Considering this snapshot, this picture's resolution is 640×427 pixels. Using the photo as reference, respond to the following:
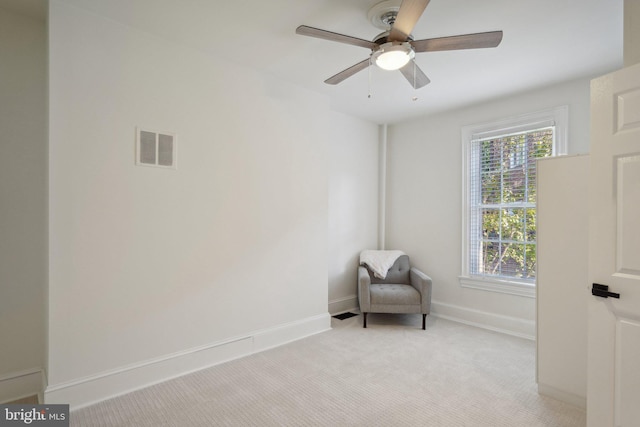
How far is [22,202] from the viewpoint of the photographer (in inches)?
95.0

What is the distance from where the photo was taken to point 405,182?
4793 mm

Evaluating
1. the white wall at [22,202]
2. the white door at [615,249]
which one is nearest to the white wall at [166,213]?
the white wall at [22,202]

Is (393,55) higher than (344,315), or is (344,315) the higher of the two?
(393,55)

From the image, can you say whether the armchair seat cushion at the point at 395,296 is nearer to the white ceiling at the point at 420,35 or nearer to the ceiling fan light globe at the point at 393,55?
the white ceiling at the point at 420,35

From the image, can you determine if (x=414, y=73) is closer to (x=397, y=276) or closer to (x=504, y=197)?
(x=504, y=197)

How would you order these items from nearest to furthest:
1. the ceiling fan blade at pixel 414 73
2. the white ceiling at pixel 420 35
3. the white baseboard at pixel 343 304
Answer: the white ceiling at pixel 420 35
the ceiling fan blade at pixel 414 73
the white baseboard at pixel 343 304

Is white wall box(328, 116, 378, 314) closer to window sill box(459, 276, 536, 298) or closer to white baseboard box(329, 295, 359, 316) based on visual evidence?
white baseboard box(329, 295, 359, 316)

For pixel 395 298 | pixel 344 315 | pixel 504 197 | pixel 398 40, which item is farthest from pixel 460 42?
pixel 344 315

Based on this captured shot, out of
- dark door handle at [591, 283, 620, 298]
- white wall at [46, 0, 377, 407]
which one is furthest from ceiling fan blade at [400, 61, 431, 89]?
dark door handle at [591, 283, 620, 298]

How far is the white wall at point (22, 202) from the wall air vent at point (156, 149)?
26.1 inches

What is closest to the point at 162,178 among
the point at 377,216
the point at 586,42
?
the point at 377,216

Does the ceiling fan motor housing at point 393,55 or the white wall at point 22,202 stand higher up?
the ceiling fan motor housing at point 393,55

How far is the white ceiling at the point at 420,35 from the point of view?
218cm

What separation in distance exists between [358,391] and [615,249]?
1867 mm
